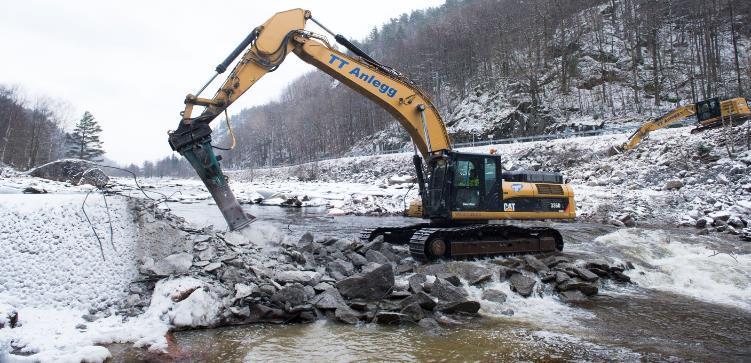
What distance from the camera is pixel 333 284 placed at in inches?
257

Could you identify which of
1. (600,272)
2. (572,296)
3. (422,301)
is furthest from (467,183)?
(422,301)

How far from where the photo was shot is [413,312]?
5.66 meters

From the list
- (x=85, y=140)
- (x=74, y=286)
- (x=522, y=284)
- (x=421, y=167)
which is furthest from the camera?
(x=85, y=140)

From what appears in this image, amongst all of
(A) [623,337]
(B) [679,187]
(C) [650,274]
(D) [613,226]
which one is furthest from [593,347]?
(B) [679,187]

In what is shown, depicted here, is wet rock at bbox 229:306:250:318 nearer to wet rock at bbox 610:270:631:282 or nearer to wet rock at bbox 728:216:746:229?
wet rock at bbox 610:270:631:282

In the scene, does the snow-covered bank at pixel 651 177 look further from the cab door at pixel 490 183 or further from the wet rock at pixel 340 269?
the wet rock at pixel 340 269

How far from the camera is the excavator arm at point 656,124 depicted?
976 inches

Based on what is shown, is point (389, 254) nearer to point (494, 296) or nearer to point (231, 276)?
point (494, 296)

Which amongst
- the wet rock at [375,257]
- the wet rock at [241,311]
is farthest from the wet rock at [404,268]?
the wet rock at [241,311]

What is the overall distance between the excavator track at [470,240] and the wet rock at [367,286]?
2.27 meters

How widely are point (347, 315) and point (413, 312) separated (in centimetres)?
88

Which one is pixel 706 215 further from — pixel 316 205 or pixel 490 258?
pixel 316 205

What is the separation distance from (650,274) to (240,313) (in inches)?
313

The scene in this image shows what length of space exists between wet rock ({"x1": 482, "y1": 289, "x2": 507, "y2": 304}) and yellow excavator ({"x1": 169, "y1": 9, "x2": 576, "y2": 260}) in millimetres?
2012
